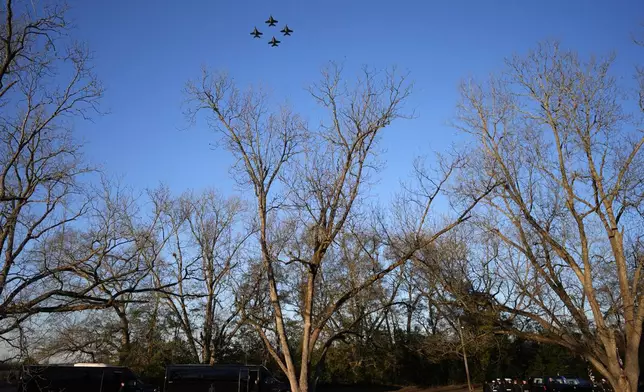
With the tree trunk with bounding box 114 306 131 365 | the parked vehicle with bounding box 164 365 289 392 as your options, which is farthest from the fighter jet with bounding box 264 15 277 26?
the tree trunk with bounding box 114 306 131 365

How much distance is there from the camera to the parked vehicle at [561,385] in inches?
1163

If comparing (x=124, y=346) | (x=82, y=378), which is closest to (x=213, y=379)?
(x=82, y=378)

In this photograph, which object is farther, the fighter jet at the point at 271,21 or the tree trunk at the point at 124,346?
the tree trunk at the point at 124,346

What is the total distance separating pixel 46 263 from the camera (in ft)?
44.8

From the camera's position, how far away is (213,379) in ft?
86.6

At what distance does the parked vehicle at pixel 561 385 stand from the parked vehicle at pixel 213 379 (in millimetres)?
16220

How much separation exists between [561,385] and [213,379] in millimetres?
19741

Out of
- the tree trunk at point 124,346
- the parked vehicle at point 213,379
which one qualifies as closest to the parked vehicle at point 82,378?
the parked vehicle at point 213,379

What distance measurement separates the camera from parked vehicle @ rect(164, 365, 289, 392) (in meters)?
26.3

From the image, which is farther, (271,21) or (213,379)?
(213,379)

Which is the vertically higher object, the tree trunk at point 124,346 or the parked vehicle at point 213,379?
the tree trunk at point 124,346

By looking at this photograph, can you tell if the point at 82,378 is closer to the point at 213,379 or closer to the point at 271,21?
the point at 213,379

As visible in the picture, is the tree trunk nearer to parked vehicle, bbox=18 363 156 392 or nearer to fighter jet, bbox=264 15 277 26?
parked vehicle, bbox=18 363 156 392

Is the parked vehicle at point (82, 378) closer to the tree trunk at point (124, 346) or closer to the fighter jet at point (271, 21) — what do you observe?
the tree trunk at point (124, 346)
